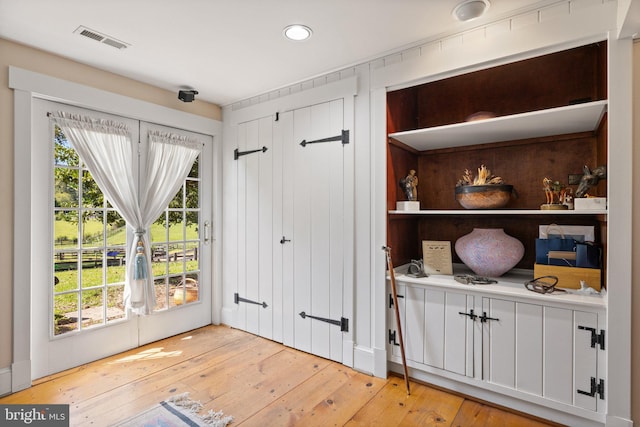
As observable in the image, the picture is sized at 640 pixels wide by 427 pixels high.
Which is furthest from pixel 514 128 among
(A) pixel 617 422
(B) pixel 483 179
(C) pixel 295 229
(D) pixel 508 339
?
(C) pixel 295 229

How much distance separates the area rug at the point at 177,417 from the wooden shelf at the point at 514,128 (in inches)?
87.7

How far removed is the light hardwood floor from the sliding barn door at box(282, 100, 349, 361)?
0.93 feet

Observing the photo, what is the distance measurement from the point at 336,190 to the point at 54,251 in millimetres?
2272

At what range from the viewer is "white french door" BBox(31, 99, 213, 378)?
257 centimetres

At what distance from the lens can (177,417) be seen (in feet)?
6.79

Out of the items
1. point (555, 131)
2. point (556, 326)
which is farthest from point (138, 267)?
point (555, 131)

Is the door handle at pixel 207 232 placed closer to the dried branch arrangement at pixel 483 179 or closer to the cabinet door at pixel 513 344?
the dried branch arrangement at pixel 483 179

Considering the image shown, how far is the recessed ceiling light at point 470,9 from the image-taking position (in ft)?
6.32

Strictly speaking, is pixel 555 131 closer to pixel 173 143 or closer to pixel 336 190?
pixel 336 190

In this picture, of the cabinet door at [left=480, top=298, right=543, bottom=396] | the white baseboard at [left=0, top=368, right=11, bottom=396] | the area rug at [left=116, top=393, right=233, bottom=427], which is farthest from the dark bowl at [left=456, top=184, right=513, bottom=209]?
the white baseboard at [left=0, top=368, right=11, bottom=396]

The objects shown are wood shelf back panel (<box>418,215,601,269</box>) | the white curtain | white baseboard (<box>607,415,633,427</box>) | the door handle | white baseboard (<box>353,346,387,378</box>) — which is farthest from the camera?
the door handle

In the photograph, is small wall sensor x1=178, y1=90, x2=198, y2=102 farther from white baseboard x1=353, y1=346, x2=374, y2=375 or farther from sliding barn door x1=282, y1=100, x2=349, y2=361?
white baseboard x1=353, y1=346, x2=374, y2=375

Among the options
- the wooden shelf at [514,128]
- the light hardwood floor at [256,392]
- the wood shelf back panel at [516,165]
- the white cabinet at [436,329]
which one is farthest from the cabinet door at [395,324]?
the wooden shelf at [514,128]

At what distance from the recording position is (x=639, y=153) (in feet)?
5.76
